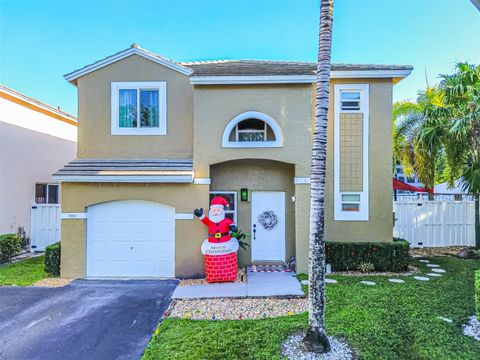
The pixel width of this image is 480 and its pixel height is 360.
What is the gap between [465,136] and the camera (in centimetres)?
1090

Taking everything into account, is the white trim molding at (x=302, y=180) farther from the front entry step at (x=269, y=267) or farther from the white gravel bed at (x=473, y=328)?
the white gravel bed at (x=473, y=328)

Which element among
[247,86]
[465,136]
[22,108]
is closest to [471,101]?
[465,136]

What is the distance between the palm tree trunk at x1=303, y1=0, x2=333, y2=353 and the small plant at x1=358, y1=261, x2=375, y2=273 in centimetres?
555

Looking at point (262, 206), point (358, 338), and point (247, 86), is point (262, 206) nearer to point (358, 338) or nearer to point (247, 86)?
point (247, 86)

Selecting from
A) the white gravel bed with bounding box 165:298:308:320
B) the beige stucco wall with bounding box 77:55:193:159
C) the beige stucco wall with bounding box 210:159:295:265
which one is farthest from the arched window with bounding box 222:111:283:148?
the white gravel bed with bounding box 165:298:308:320

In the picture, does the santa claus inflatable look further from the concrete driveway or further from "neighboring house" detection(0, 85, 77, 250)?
"neighboring house" detection(0, 85, 77, 250)

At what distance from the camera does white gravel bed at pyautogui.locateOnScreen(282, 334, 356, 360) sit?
4.75 metres

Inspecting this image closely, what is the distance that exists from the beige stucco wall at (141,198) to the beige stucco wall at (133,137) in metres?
1.45

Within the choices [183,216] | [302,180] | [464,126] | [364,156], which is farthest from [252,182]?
[464,126]

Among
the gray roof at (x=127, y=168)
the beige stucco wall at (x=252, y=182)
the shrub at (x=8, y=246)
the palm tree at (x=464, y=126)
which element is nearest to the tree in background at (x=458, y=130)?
the palm tree at (x=464, y=126)

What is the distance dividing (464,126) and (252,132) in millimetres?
7773

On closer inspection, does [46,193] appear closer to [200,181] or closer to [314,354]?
[200,181]

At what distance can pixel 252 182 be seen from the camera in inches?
427

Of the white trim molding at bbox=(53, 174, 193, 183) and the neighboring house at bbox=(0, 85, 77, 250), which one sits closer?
the white trim molding at bbox=(53, 174, 193, 183)
